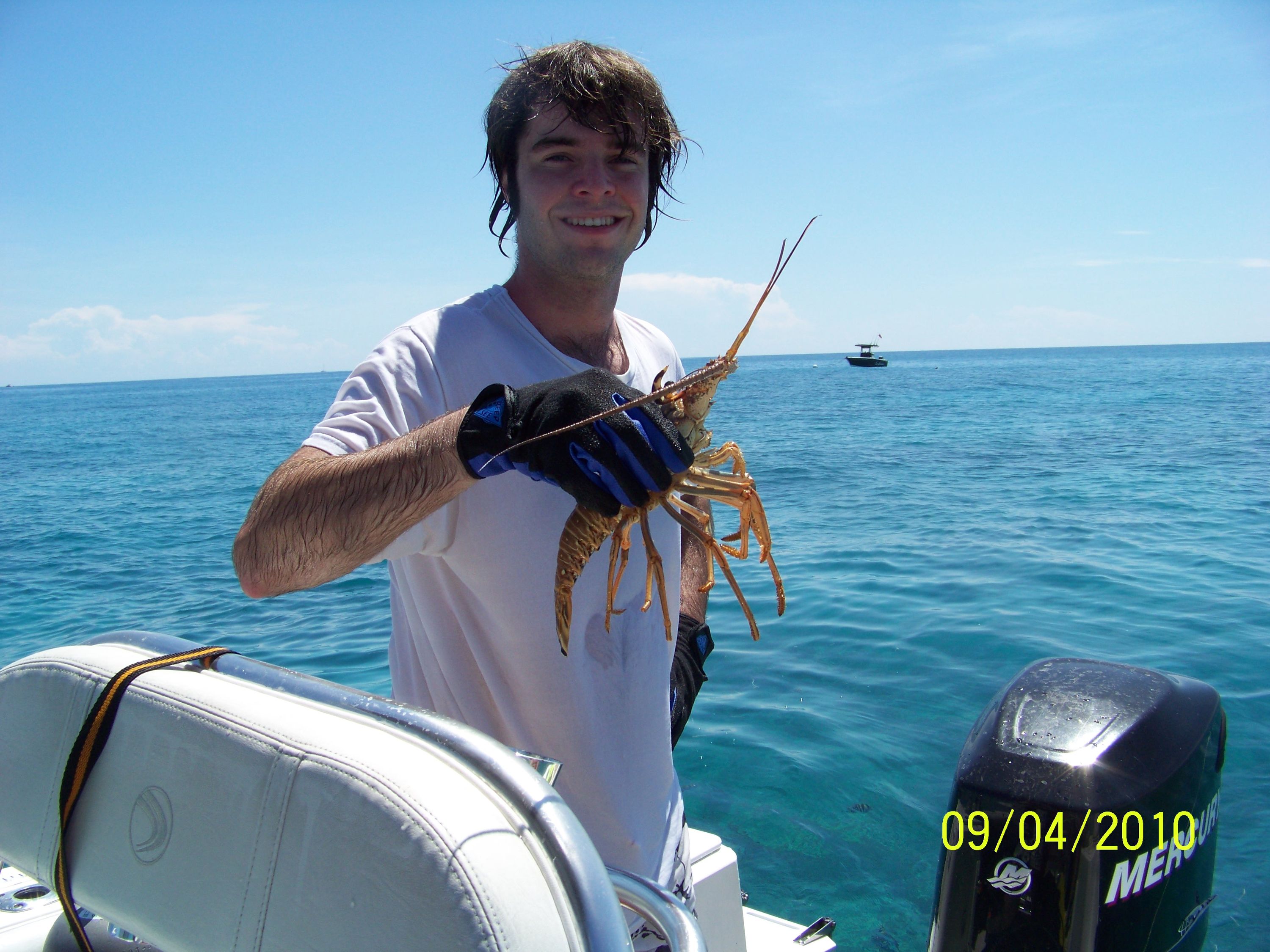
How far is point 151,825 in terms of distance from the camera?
110 cm

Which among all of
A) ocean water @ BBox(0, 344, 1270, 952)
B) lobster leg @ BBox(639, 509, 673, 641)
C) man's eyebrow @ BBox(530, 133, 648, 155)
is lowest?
ocean water @ BBox(0, 344, 1270, 952)

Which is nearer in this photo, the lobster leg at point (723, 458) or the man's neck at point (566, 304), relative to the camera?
the man's neck at point (566, 304)

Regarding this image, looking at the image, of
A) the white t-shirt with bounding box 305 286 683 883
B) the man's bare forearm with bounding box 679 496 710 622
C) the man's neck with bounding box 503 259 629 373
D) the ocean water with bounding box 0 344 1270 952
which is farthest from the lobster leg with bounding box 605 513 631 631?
the ocean water with bounding box 0 344 1270 952

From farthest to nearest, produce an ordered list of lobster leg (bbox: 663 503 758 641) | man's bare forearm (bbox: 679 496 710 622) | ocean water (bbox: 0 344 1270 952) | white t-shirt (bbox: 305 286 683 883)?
1. ocean water (bbox: 0 344 1270 952)
2. man's bare forearm (bbox: 679 496 710 622)
3. lobster leg (bbox: 663 503 758 641)
4. white t-shirt (bbox: 305 286 683 883)

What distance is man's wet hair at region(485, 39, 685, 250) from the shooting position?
6.26ft

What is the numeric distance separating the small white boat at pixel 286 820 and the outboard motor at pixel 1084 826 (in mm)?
1093

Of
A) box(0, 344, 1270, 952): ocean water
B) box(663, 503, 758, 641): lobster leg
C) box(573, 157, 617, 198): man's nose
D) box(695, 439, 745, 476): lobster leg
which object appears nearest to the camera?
box(573, 157, 617, 198): man's nose

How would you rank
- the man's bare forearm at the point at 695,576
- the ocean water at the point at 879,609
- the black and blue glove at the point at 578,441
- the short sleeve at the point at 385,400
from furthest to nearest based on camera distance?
1. the ocean water at the point at 879,609
2. the man's bare forearm at the point at 695,576
3. the short sleeve at the point at 385,400
4. the black and blue glove at the point at 578,441

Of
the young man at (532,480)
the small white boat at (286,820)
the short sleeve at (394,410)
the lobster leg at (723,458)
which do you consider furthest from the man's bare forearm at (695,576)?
the small white boat at (286,820)

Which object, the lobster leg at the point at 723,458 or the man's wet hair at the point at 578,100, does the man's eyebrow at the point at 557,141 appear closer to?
the man's wet hair at the point at 578,100

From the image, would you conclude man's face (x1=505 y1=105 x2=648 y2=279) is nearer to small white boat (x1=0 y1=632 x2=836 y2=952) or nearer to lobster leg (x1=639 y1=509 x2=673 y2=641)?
lobster leg (x1=639 y1=509 x2=673 y2=641)
